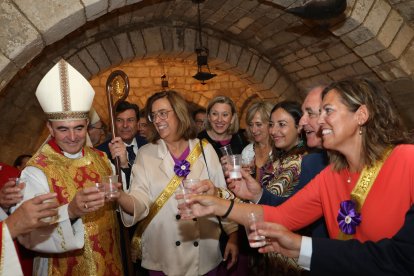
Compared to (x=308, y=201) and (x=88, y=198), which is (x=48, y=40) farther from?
(x=308, y=201)

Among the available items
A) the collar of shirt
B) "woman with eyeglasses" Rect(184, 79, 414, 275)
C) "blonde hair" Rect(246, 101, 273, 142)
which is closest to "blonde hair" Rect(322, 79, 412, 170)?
"woman with eyeglasses" Rect(184, 79, 414, 275)

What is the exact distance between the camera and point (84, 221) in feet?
8.59

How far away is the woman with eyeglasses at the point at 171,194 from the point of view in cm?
286

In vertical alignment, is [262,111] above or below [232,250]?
above

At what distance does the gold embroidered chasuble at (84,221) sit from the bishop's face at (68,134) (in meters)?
0.08

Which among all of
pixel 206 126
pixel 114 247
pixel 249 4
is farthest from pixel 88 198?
pixel 249 4

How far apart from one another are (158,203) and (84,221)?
A: 55 centimetres

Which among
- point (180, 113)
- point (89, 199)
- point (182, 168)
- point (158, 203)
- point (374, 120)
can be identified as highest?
point (180, 113)

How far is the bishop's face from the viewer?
2.57m

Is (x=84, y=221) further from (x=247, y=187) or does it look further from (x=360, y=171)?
(x=360, y=171)

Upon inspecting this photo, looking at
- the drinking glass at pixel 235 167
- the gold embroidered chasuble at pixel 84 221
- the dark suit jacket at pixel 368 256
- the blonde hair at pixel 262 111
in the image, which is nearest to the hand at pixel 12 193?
the gold embroidered chasuble at pixel 84 221

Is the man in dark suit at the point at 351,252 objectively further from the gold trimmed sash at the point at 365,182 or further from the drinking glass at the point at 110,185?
the drinking glass at the point at 110,185

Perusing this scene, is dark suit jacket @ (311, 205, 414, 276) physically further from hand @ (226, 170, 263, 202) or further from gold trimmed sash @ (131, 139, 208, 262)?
gold trimmed sash @ (131, 139, 208, 262)

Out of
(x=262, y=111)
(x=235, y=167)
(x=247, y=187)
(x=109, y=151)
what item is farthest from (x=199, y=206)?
(x=109, y=151)
